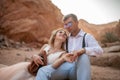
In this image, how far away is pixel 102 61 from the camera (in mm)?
4496

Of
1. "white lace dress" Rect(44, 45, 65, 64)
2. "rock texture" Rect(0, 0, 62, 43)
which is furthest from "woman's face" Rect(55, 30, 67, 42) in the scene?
"rock texture" Rect(0, 0, 62, 43)

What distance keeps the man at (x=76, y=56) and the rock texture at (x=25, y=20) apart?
7422mm

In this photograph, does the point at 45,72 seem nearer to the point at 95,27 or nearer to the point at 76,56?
the point at 76,56

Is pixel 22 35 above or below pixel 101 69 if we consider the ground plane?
above

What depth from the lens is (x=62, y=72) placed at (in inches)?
71.5

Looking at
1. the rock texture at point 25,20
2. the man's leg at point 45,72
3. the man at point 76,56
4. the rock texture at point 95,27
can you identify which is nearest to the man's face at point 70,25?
the man at point 76,56

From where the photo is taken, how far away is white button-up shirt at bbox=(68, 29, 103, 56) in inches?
74.4

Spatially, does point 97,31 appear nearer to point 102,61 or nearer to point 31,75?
point 102,61

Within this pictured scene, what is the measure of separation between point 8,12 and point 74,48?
800 cm

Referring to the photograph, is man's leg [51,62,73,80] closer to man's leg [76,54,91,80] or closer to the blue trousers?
the blue trousers

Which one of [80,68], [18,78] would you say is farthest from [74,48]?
[18,78]

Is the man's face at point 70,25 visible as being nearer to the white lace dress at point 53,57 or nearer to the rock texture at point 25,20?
the white lace dress at point 53,57

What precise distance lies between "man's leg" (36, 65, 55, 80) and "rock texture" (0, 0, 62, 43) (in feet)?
24.8

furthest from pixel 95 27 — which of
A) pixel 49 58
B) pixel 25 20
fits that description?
pixel 49 58
